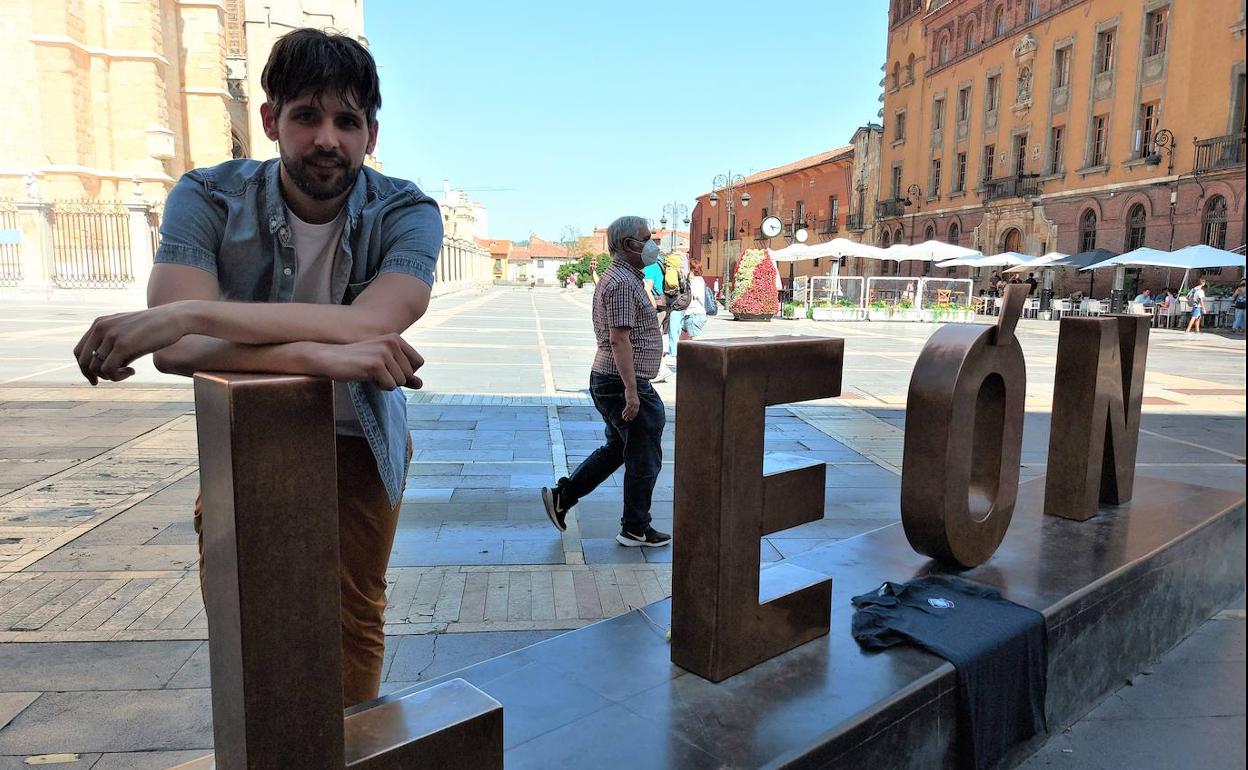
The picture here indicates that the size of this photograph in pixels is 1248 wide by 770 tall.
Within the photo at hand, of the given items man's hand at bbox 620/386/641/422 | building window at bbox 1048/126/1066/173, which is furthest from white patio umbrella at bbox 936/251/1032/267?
man's hand at bbox 620/386/641/422

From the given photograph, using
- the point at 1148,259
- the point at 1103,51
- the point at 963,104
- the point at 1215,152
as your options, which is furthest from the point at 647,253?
the point at 963,104

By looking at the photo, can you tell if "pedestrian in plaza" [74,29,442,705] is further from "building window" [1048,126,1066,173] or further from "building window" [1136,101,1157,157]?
"building window" [1048,126,1066,173]

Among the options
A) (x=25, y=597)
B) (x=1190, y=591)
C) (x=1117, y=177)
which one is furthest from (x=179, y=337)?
(x=1117, y=177)

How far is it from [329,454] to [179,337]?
12.9 inches

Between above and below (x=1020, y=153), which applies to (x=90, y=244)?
A: below

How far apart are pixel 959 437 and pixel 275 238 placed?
2275mm

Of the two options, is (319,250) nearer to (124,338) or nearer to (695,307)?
(124,338)

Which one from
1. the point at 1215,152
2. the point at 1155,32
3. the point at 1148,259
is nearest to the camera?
the point at 1148,259

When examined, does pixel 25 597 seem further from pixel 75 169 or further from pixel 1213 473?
pixel 75 169

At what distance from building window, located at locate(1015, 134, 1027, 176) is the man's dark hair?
1442 inches

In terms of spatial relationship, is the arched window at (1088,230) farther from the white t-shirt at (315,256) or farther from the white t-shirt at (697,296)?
the white t-shirt at (315,256)

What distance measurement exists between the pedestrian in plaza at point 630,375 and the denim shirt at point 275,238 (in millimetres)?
2297

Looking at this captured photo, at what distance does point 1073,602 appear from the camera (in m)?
2.71

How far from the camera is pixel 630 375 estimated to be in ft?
13.6
